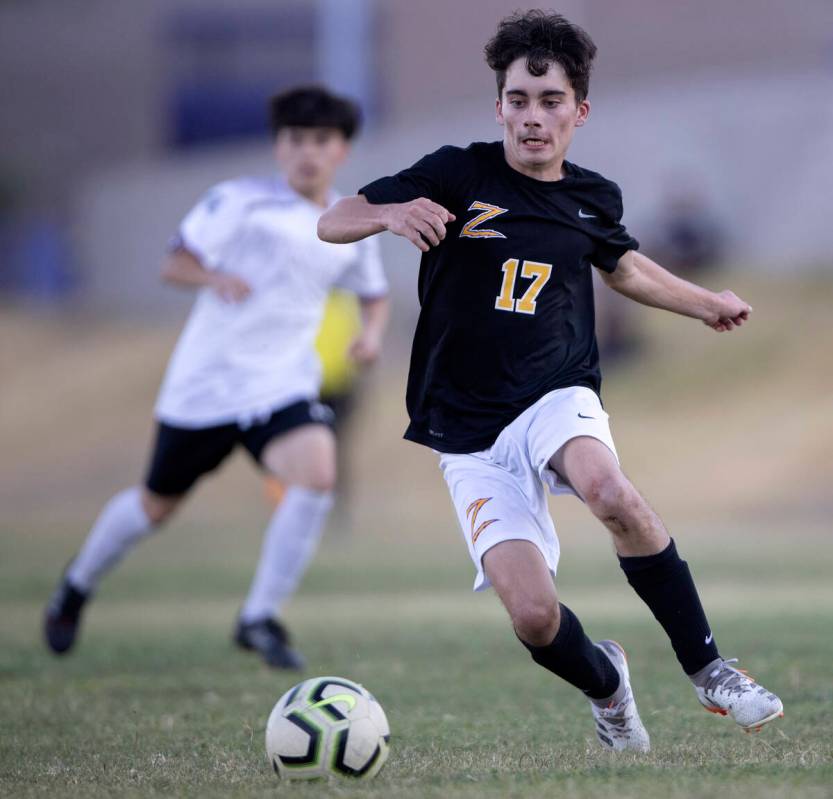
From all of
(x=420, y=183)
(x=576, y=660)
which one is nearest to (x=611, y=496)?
(x=576, y=660)

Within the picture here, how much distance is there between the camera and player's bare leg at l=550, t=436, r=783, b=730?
4867 millimetres

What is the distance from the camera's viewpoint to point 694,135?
1039 inches

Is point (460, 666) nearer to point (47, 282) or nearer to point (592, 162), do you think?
point (592, 162)

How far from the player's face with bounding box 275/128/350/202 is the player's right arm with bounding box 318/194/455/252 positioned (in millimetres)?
2957

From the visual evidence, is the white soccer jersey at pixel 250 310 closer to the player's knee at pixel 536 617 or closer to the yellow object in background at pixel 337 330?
the player's knee at pixel 536 617

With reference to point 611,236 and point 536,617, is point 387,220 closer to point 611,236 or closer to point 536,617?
point 611,236

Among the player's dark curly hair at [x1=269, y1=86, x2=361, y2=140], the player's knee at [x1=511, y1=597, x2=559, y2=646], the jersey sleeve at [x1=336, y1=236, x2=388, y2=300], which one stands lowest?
the jersey sleeve at [x1=336, y1=236, x2=388, y2=300]

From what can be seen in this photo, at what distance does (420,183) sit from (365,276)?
315 centimetres

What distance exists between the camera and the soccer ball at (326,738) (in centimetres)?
462

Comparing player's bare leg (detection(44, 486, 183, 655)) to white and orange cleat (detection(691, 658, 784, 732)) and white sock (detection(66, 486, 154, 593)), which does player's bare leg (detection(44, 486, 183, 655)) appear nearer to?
white sock (detection(66, 486, 154, 593))

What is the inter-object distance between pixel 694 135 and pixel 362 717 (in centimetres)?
2284

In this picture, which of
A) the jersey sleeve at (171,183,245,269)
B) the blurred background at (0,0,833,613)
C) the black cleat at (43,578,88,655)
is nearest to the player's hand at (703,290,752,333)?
the jersey sleeve at (171,183,245,269)

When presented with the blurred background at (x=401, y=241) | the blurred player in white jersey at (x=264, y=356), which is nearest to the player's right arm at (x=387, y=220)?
the blurred player in white jersey at (x=264, y=356)

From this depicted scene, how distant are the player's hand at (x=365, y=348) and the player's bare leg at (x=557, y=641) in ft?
10.9
